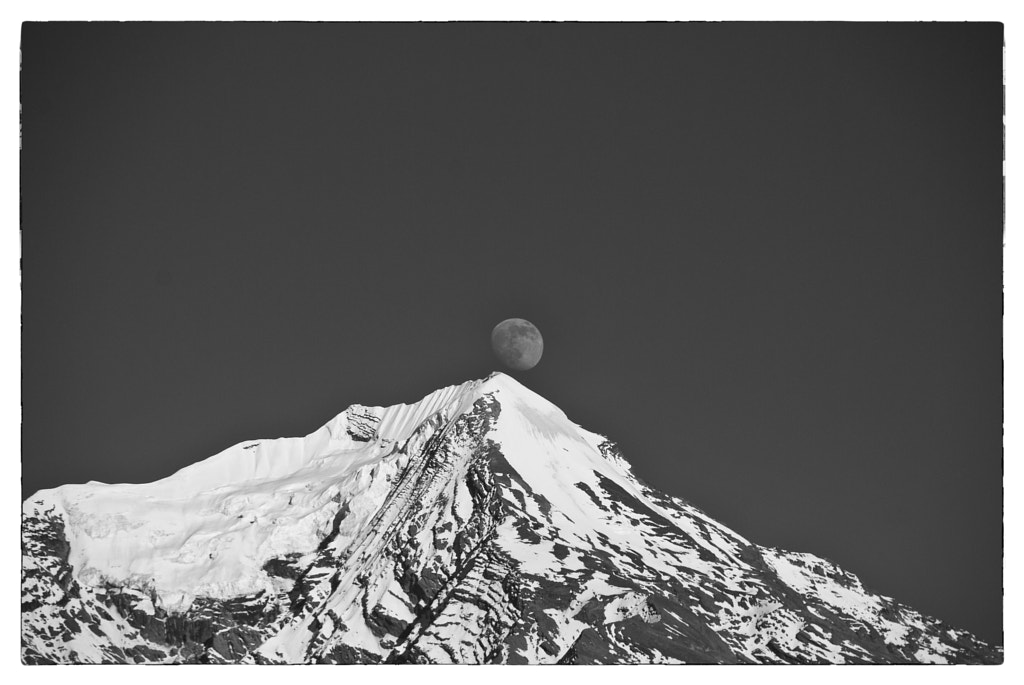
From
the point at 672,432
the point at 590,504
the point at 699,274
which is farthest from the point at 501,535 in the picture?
the point at 699,274

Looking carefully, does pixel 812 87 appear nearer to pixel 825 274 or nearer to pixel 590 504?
pixel 825 274

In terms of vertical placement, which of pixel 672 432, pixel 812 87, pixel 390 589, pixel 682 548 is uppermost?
pixel 812 87

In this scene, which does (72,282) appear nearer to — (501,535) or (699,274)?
(501,535)

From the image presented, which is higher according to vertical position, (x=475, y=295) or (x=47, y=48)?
(x=47, y=48)

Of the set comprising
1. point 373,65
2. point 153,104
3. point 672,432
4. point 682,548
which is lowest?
point 682,548

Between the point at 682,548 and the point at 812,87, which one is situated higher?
the point at 812,87

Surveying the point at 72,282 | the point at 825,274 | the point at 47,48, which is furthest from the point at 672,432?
the point at 47,48
